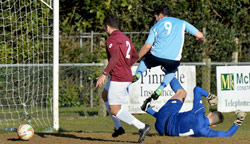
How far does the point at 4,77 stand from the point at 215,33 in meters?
8.32

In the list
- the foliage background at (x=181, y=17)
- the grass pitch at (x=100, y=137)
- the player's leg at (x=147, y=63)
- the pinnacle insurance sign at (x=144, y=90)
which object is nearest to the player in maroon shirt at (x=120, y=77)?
the grass pitch at (x=100, y=137)

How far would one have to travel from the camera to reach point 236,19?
64.1 feet

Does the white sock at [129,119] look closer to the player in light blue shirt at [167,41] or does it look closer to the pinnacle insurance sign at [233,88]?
the player in light blue shirt at [167,41]

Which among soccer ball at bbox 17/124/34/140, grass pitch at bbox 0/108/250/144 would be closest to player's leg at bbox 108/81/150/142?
grass pitch at bbox 0/108/250/144

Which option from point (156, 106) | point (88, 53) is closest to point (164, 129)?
point (156, 106)

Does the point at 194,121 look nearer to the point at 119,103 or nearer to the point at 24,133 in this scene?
the point at 119,103

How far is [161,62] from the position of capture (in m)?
9.41

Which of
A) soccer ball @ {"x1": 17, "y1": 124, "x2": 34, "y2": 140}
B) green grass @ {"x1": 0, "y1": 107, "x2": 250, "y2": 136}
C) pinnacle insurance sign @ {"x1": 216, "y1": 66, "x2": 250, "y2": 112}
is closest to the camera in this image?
soccer ball @ {"x1": 17, "y1": 124, "x2": 34, "y2": 140}

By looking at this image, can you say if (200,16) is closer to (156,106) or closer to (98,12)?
(98,12)

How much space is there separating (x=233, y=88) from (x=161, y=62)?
222 inches

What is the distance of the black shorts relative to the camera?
939 cm

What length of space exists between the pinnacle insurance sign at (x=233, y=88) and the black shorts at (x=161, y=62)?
5067 millimetres

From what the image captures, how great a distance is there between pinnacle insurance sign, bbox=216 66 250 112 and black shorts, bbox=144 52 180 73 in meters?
5.07

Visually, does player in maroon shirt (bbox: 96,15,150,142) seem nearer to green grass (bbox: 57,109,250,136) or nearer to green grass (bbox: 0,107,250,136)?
green grass (bbox: 0,107,250,136)
